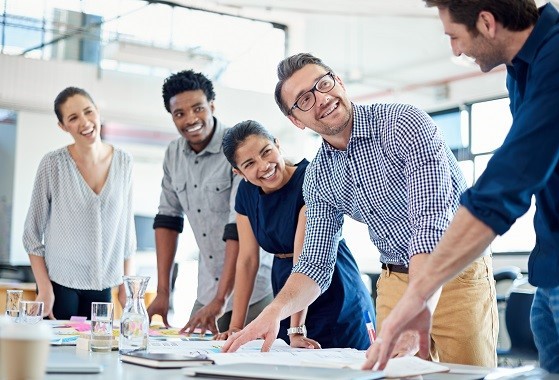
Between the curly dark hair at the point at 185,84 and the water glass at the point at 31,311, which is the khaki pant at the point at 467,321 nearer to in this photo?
the water glass at the point at 31,311

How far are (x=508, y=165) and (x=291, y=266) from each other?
1.31 meters

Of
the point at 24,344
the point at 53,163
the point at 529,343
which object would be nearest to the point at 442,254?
the point at 24,344

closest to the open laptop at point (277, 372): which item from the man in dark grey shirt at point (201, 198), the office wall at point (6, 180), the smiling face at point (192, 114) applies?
the man in dark grey shirt at point (201, 198)

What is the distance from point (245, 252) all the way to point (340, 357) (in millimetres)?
1063

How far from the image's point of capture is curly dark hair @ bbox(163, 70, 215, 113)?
311cm

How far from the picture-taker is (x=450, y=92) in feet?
35.0

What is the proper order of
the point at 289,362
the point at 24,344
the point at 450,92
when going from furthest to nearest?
1. the point at 450,92
2. the point at 289,362
3. the point at 24,344

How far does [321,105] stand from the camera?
212 cm

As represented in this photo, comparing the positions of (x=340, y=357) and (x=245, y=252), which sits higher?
(x=245, y=252)

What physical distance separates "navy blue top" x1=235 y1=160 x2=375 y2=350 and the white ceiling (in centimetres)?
394

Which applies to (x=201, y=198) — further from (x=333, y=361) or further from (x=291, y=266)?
(x=333, y=361)

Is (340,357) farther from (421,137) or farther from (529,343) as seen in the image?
(529,343)

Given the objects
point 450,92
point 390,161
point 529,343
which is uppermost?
point 450,92

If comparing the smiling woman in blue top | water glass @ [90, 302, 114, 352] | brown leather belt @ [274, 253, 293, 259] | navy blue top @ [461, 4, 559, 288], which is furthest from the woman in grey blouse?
navy blue top @ [461, 4, 559, 288]
